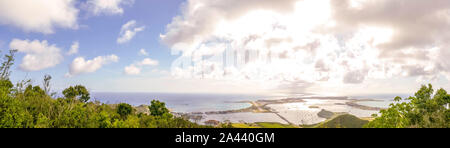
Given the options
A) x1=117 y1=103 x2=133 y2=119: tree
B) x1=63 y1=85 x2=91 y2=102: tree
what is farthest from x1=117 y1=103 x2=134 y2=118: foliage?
x1=63 y1=85 x2=91 y2=102: tree

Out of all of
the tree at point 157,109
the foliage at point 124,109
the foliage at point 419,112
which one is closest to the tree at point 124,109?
the foliage at point 124,109

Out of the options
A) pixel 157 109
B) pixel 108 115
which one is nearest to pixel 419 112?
pixel 108 115

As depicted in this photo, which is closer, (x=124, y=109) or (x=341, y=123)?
(x=341, y=123)

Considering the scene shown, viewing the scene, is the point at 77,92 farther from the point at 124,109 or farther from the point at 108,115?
the point at 108,115

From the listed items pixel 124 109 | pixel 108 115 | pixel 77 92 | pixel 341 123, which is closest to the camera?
pixel 108 115

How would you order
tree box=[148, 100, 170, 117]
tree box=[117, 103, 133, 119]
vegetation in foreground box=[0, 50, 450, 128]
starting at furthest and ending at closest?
tree box=[148, 100, 170, 117] → tree box=[117, 103, 133, 119] → vegetation in foreground box=[0, 50, 450, 128]

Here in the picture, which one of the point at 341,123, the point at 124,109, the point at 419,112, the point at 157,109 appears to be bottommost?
the point at 157,109

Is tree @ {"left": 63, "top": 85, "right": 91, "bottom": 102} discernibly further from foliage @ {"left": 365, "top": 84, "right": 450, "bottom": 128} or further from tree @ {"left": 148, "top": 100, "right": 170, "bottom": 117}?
foliage @ {"left": 365, "top": 84, "right": 450, "bottom": 128}

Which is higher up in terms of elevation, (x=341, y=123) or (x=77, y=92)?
(x=77, y=92)
